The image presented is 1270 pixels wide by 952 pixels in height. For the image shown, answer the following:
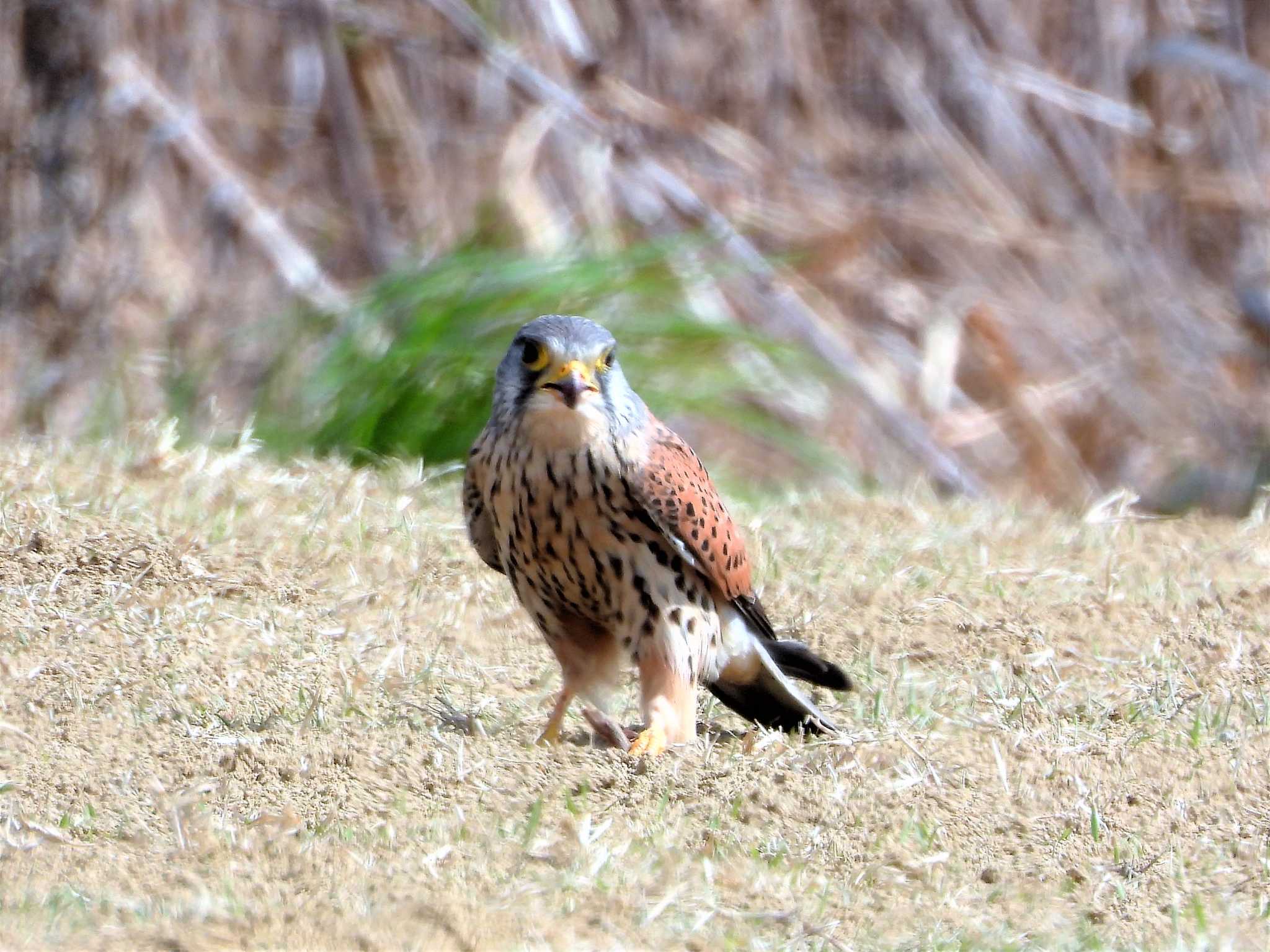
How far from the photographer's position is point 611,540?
2.94 meters

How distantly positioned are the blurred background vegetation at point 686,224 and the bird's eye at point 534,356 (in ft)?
6.69

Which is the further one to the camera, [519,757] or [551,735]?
[551,735]

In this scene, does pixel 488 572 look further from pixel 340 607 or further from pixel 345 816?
pixel 345 816

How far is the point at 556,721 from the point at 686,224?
144 inches

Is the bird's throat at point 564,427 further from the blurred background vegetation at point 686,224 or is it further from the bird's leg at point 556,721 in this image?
the blurred background vegetation at point 686,224

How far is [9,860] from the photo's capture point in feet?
7.74

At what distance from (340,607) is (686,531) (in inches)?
36.7

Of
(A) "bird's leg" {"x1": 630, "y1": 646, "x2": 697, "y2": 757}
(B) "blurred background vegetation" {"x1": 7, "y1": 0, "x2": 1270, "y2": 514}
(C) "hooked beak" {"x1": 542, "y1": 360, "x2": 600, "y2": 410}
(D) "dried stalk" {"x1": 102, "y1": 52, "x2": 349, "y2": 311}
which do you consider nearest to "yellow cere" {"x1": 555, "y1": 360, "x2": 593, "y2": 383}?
(C) "hooked beak" {"x1": 542, "y1": 360, "x2": 600, "y2": 410}

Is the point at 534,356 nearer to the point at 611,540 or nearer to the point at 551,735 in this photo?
the point at 611,540

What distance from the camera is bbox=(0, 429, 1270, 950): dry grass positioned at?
2248mm

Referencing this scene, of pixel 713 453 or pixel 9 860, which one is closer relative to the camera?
pixel 9 860

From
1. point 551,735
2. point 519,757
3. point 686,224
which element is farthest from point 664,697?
point 686,224

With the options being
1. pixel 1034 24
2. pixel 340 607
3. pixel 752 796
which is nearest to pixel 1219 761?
pixel 752 796

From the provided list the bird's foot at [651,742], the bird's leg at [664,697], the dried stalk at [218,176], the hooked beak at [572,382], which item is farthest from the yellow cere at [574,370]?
the dried stalk at [218,176]
